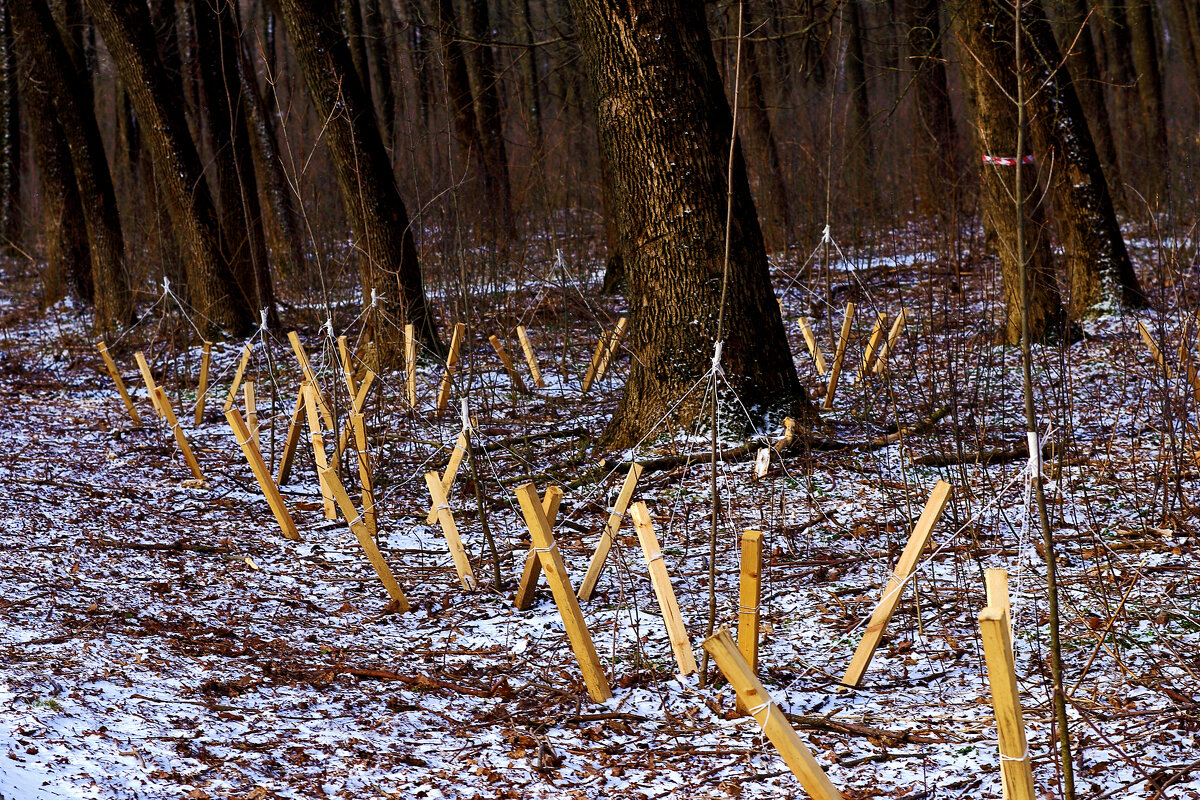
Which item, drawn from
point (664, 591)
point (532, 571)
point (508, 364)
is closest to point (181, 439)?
point (508, 364)

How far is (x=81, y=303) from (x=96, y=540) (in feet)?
25.5

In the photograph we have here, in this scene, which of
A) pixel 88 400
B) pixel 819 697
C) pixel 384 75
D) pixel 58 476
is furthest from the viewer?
pixel 384 75

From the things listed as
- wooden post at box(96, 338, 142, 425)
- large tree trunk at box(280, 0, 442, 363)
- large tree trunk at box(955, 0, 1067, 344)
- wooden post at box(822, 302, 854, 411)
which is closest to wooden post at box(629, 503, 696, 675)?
wooden post at box(822, 302, 854, 411)

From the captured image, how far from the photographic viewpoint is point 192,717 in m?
2.63

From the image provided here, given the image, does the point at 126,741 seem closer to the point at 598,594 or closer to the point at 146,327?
the point at 598,594

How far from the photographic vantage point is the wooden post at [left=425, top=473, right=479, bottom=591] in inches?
139

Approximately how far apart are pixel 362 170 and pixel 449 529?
497cm

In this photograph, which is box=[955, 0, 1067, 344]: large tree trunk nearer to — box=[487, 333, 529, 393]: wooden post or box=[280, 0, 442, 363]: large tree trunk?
box=[487, 333, 529, 393]: wooden post

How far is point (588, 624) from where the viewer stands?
11.3 ft

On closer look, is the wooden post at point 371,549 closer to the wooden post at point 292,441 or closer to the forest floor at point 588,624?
the forest floor at point 588,624

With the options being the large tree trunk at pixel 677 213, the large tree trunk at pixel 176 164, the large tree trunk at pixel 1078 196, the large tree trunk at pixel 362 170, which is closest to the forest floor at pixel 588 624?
the large tree trunk at pixel 677 213

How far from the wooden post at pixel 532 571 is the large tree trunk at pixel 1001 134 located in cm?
418

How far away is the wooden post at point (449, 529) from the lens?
3.54 metres

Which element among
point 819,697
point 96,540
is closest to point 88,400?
point 96,540
